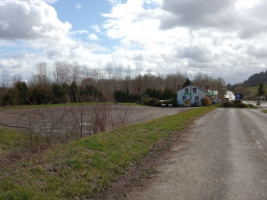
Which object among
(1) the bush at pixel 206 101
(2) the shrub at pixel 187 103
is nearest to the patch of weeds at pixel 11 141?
(1) the bush at pixel 206 101

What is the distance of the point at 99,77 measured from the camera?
70312 millimetres

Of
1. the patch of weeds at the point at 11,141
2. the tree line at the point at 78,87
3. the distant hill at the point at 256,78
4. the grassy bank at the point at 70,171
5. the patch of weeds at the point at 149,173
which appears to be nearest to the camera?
the grassy bank at the point at 70,171

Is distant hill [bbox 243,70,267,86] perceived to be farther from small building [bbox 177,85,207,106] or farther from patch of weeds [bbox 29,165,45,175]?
patch of weeds [bbox 29,165,45,175]

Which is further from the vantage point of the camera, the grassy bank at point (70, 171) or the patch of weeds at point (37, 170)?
the patch of weeds at point (37, 170)

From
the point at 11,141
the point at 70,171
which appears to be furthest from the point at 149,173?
the point at 11,141

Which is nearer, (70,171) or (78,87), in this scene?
(70,171)

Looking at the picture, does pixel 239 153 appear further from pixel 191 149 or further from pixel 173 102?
pixel 173 102

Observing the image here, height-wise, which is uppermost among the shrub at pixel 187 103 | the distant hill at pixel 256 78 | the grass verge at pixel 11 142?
the distant hill at pixel 256 78

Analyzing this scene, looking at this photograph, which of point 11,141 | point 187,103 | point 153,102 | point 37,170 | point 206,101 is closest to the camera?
point 37,170

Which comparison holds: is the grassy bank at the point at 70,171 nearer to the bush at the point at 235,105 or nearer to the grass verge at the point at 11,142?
the grass verge at the point at 11,142

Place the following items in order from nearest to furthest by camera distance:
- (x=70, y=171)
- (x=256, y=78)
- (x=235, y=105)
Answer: (x=70, y=171) < (x=235, y=105) < (x=256, y=78)

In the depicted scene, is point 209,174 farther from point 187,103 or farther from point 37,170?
point 187,103

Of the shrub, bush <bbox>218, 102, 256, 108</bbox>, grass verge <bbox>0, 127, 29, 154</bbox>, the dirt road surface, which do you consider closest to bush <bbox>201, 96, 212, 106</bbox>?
the shrub

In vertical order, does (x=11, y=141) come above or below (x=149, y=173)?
below
